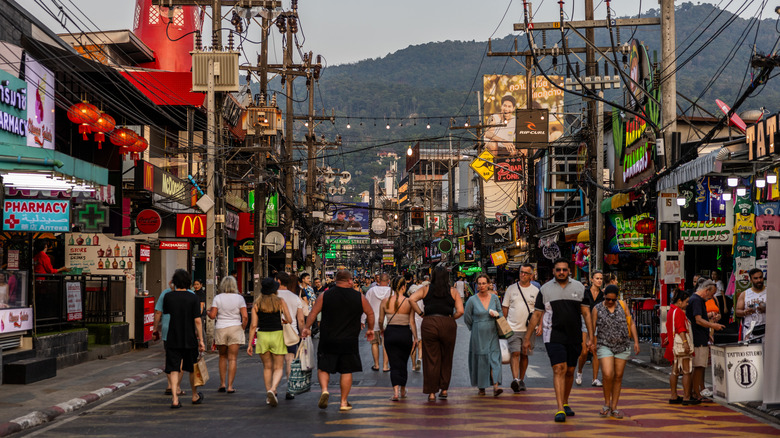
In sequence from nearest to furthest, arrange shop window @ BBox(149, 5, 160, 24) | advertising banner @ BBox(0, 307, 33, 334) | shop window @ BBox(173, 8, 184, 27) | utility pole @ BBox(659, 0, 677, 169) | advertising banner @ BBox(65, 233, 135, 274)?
advertising banner @ BBox(0, 307, 33, 334) → utility pole @ BBox(659, 0, 677, 169) → advertising banner @ BBox(65, 233, 135, 274) → shop window @ BBox(173, 8, 184, 27) → shop window @ BBox(149, 5, 160, 24)

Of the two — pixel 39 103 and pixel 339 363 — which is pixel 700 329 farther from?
pixel 39 103

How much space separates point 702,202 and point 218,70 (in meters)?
12.8

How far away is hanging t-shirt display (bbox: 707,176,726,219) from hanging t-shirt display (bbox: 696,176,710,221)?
12cm

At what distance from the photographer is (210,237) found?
23.3m

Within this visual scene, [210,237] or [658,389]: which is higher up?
[210,237]

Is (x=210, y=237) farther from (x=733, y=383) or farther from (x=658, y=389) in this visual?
(x=733, y=383)

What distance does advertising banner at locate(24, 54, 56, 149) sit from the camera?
19516 mm

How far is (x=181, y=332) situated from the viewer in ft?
40.6

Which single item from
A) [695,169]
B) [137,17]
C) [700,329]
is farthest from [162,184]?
[137,17]

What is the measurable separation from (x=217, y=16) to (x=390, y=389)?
536 inches

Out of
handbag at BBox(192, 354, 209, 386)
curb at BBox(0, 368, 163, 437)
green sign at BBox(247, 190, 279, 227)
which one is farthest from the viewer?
green sign at BBox(247, 190, 279, 227)

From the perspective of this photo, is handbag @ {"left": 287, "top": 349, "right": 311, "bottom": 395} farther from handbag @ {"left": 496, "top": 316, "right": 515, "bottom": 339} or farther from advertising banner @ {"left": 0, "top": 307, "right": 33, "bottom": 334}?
advertising banner @ {"left": 0, "top": 307, "right": 33, "bottom": 334}

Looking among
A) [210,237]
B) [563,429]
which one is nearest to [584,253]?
[210,237]

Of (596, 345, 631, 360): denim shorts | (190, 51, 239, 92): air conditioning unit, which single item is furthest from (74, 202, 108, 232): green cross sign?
(596, 345, 631, 360): denim shorts
